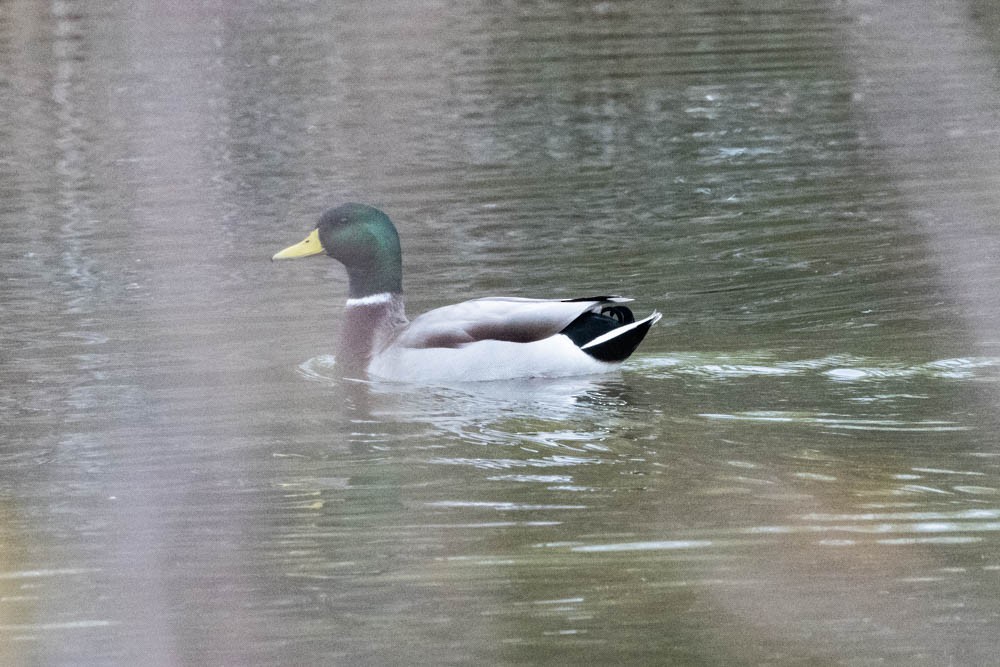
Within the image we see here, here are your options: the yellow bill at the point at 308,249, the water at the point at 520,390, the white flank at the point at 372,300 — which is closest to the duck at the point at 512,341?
the water at the point at 520,390

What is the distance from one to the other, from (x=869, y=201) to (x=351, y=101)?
831cm

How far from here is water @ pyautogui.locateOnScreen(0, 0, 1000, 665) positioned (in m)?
5.78

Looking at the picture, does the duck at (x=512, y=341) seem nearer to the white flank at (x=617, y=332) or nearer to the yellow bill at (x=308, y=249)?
the white flank at (x=617, y=332)

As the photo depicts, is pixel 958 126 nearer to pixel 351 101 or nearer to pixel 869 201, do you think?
pixel 869 201

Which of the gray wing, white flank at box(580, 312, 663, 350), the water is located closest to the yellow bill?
the water

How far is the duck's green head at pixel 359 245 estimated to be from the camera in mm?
9883

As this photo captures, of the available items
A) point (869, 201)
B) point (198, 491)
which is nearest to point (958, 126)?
point (869, 201)

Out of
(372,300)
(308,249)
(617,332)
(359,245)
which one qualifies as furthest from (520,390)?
(308,249)

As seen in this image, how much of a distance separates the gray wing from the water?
0.25m

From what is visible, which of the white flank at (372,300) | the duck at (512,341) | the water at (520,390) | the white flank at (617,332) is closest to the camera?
the water at (520,390)

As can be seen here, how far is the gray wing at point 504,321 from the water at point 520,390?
0.25 meters

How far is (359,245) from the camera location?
9953 millimetres

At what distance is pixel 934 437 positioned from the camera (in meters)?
7.58

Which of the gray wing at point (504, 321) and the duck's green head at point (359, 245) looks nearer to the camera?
the gray wing at point (504, 321)
